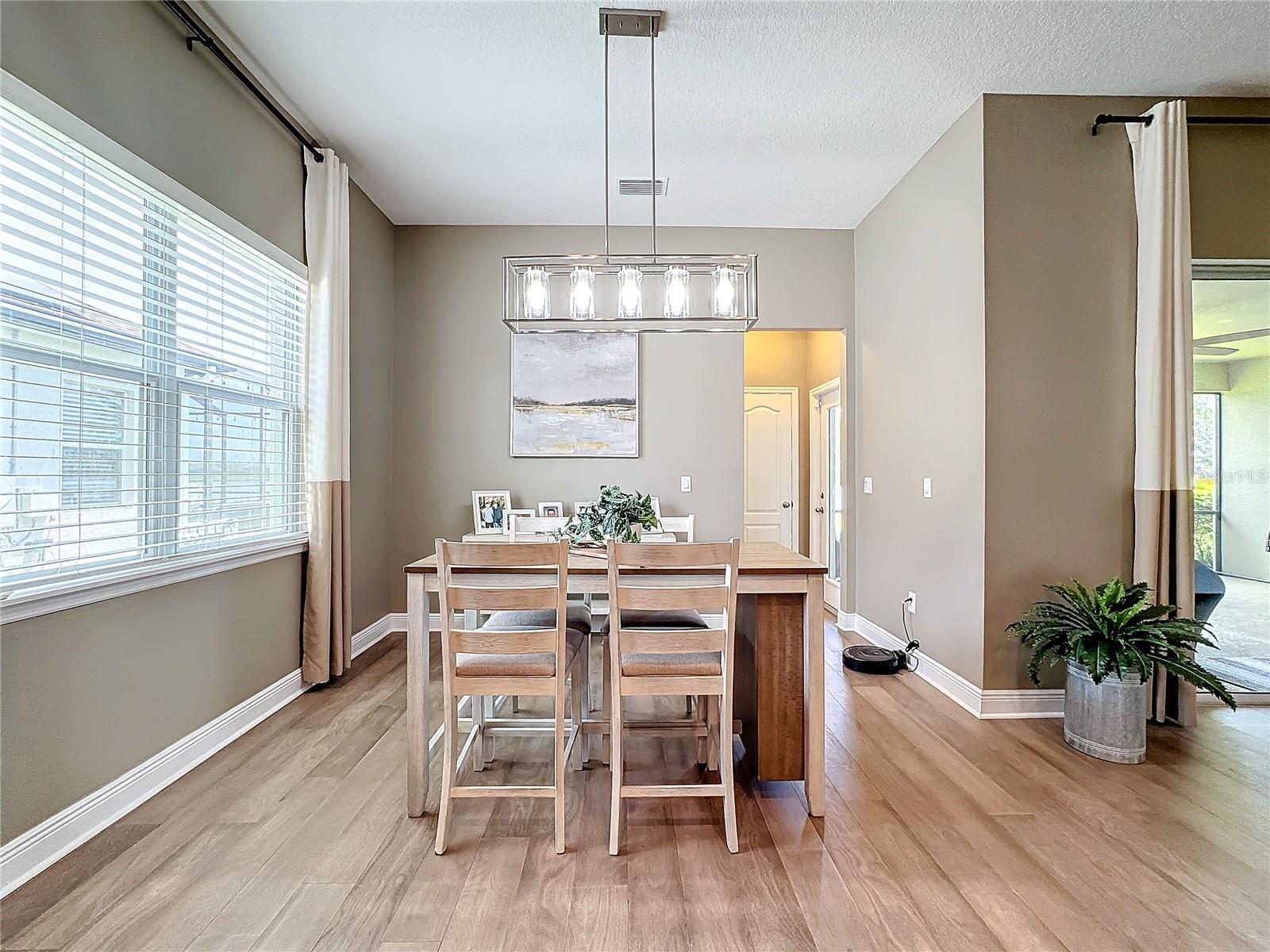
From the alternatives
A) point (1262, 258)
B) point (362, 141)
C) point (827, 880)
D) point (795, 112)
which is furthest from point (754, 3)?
point (827, 880)

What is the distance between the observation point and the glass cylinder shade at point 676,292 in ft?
9.26

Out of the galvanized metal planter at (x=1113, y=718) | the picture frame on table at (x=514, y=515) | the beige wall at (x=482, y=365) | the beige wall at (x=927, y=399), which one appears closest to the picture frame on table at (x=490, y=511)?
the picture frame on table at (x=514, y=515)

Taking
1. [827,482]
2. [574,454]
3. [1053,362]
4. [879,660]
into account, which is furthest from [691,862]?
Result: [827,482]

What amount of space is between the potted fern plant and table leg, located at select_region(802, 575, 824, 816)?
126cm

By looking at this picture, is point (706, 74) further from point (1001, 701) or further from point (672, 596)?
point (1001, 701)

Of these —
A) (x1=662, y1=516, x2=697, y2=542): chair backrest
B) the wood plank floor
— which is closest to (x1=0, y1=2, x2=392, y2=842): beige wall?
the wood plank floor

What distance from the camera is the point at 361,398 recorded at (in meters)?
4.54

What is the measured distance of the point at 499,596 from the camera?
214 centimetres

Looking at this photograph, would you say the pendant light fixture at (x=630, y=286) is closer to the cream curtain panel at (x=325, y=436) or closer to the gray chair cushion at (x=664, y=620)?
the gray chair cushion at (x=664, y=620)

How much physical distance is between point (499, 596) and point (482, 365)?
3.34 metres

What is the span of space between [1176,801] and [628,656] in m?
2.00

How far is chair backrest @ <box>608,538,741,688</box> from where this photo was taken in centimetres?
212

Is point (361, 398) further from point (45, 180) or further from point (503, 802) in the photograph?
point (503, 802)

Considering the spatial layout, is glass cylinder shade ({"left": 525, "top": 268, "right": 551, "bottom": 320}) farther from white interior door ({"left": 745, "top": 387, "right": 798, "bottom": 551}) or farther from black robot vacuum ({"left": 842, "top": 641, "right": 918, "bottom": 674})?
white interior door ({"left": 745, "top": 387, "right": 798, "bottom": 551})
